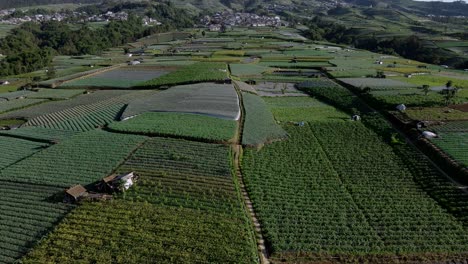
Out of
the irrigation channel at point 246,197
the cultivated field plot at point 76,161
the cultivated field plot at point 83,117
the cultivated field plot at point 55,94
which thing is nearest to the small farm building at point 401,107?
the irrigation channel at point 246,197

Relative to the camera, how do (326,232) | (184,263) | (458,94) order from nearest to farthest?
(184,263), (326,232), (458,94)

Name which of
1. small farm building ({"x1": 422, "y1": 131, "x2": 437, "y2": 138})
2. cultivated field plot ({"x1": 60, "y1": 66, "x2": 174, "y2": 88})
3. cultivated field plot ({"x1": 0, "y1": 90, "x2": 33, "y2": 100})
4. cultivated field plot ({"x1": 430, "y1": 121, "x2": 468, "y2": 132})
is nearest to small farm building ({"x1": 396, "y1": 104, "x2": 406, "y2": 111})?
cultivated field plot ({"x1": 430, "y1": 121, "x2": 468, "y2": 132})

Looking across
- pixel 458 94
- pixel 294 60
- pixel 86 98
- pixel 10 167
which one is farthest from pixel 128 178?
pixel 294 60

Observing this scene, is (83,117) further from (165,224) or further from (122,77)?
(165,224)

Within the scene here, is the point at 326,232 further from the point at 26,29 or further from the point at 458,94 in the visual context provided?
the point at 26,29

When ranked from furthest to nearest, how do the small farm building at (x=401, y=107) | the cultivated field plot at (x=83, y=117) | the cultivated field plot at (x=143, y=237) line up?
the small farm building at (x=401, y=107), the cultivated field plot at (x=83, y=117), the cultivated field plot at (x=143, y=237)

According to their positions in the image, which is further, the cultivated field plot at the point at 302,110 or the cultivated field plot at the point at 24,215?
the cultivated field plot at the point at 302,110

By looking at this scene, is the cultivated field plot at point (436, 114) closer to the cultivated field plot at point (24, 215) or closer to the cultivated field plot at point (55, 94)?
the cultivated field plot at point (24, 215)

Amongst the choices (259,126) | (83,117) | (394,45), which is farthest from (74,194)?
(394,45)
